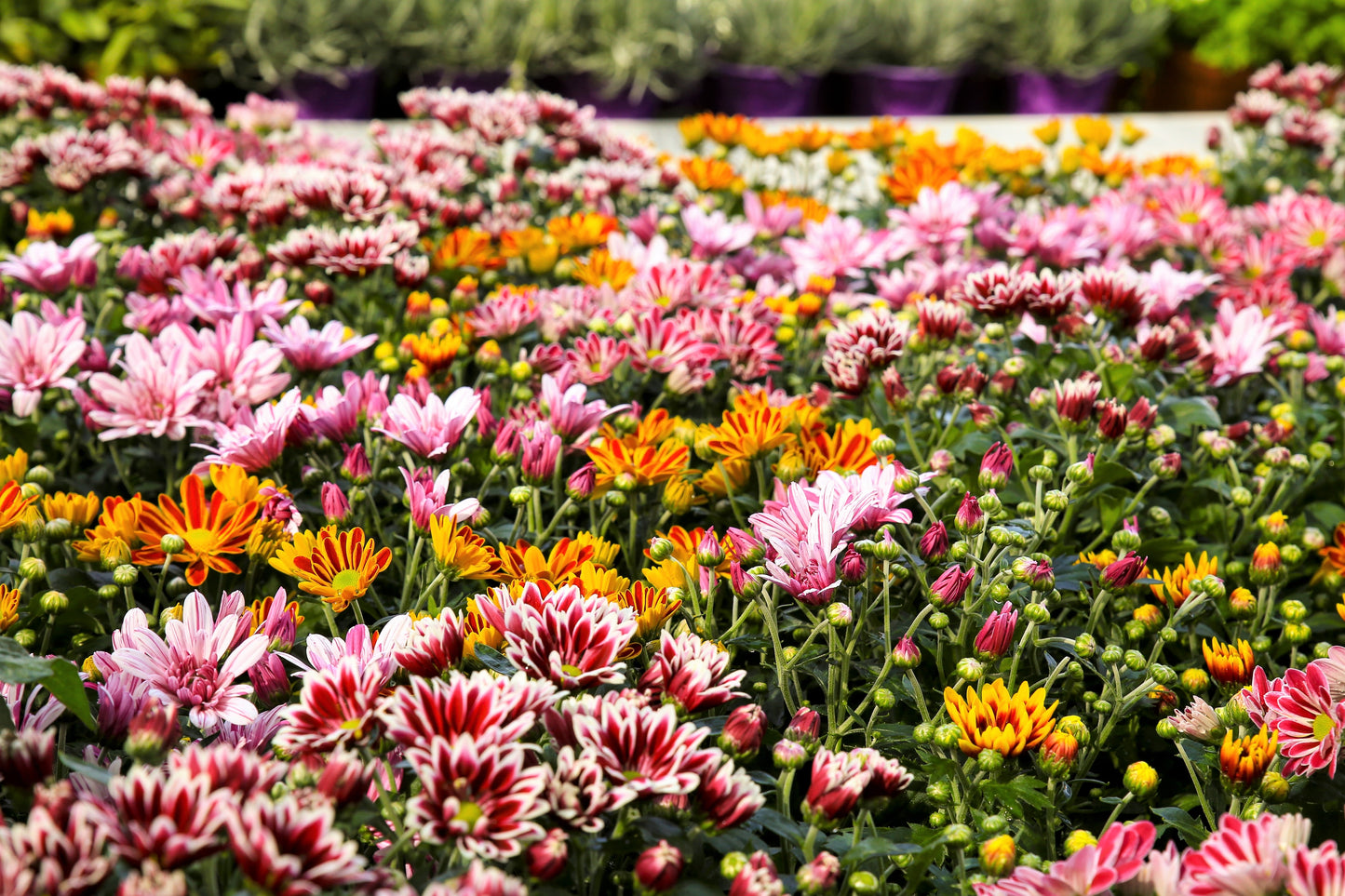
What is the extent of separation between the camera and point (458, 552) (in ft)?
3.60

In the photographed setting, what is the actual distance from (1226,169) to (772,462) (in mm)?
2625

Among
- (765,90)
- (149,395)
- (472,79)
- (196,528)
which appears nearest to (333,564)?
(196,528)

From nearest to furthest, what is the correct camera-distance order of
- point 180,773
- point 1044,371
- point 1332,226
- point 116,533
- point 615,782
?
point 180,773 < point 615,782 < point 116,533 < point 1044,371 < point 1332,226

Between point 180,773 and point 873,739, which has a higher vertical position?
point 180,773

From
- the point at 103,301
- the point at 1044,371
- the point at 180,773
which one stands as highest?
the point at 180,773

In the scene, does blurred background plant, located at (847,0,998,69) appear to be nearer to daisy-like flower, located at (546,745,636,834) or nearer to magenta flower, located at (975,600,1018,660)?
magenta flower, located at (975,600,1018,660)

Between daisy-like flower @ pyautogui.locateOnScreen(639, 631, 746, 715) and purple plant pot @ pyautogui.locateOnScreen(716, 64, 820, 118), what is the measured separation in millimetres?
5205

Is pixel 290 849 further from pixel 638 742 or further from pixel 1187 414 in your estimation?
pixel 1187 414

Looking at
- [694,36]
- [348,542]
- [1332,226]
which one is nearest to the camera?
[348,542]

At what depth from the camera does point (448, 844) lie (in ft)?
2.56

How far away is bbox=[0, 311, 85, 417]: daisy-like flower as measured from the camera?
4.81ft

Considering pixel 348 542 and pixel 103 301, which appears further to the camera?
pixel 103 301

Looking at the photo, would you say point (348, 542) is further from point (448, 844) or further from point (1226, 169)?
point (1226, 169)

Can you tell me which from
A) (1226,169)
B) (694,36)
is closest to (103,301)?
(1226,169)
